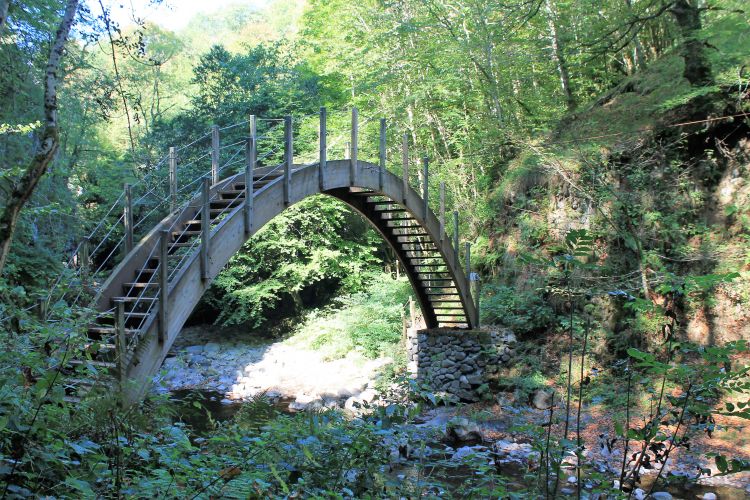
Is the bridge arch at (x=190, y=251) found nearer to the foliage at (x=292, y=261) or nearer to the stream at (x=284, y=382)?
the stream at (x=284, y=382)

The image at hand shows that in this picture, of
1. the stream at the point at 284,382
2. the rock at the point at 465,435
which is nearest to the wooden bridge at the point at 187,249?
the stream at the point at 284,382

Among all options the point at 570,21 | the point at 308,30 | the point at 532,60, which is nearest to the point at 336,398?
the point at 532,60

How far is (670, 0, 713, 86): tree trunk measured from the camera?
34.1 ft

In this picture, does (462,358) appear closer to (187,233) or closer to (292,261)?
(187,233)

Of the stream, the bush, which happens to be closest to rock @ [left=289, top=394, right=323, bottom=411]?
the stream

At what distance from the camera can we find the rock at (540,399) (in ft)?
34.4

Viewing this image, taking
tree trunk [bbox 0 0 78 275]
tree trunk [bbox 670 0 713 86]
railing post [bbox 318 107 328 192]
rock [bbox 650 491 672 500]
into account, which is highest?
tree trunk [bbox 670 0 713 86]

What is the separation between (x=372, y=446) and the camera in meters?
3.25

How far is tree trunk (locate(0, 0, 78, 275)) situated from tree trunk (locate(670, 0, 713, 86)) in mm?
10119

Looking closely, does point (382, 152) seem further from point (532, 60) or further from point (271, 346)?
point (271, 346)

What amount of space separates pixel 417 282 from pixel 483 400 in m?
2.70

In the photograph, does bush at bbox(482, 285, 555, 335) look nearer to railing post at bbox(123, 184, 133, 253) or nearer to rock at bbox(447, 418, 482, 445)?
rock at bbox(447, 418, 482, 445)

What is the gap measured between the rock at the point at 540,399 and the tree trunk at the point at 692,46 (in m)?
6.19

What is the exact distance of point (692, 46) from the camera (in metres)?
10.8
